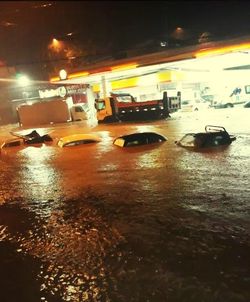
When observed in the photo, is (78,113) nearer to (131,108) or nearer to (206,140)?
(131,108)

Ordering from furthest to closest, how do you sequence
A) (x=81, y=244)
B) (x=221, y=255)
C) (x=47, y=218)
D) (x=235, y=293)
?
(x=47, y=218)
(x=81, y=244)
(x=221, y=255)
(x=235, y=293)

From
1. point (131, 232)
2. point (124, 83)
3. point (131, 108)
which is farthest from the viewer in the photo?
point (124, 83)

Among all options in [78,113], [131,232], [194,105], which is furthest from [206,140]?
[78,113]

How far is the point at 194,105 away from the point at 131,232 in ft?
111

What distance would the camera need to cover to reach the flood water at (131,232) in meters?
4.93

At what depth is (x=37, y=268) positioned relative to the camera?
5.80 metres

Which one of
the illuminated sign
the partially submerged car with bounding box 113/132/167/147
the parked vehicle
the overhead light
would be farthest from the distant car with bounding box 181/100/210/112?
the partially submerged car with bounding box 113/132/167/147

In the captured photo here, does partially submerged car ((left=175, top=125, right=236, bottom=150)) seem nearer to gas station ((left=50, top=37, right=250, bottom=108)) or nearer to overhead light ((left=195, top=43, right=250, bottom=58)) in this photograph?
overhead light ((left=195, top=43, right=250, bottom=58))

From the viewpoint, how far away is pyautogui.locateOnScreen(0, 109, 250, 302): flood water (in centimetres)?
493

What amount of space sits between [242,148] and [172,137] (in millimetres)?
5040

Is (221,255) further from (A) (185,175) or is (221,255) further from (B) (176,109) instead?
(B) (176,109)

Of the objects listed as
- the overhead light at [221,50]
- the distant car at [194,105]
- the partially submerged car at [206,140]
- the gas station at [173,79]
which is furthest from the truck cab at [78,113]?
the partially submerged car at [206,140]

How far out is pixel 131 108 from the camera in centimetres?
3278

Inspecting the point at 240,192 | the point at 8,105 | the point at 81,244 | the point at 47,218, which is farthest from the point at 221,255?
the point at 8,105
